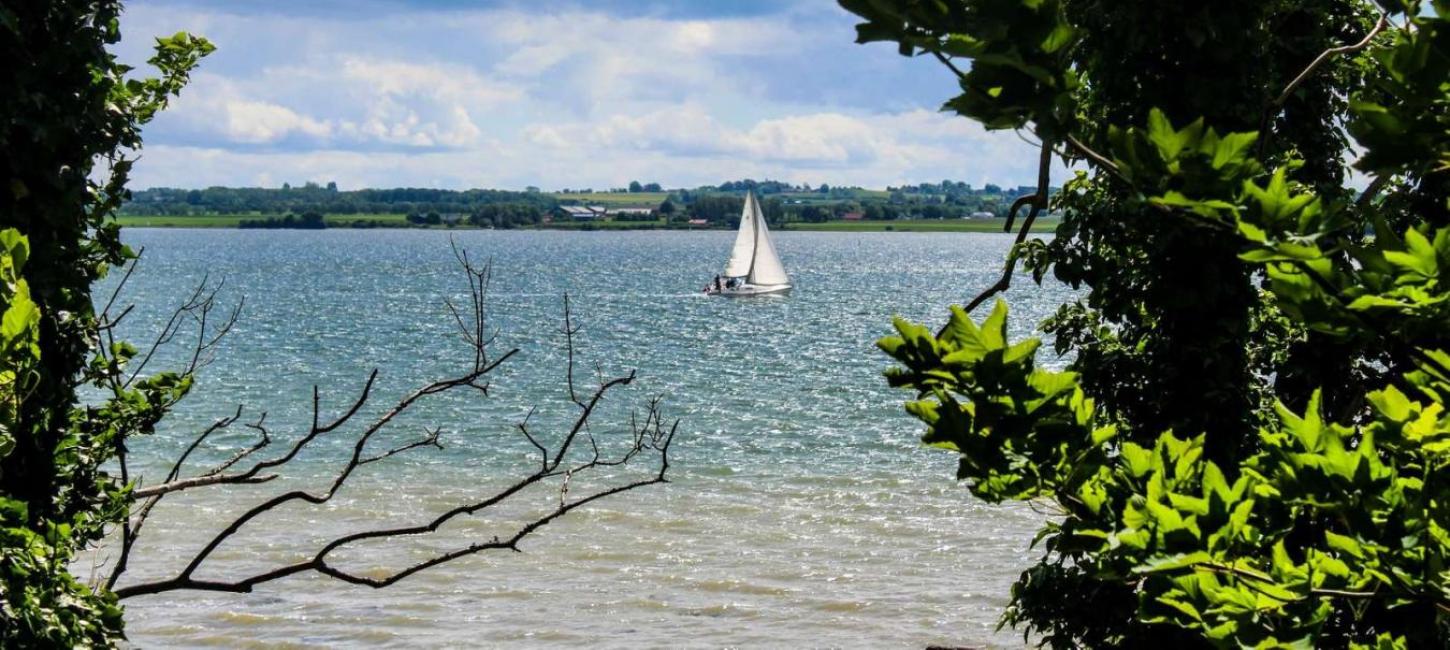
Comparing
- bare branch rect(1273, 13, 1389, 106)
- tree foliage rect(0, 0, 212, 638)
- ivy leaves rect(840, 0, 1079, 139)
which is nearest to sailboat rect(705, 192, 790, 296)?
tree foliage rect(0, 0, 212, 638)

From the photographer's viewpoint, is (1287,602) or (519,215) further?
(519,215)

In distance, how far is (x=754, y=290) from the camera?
7275 centimetres

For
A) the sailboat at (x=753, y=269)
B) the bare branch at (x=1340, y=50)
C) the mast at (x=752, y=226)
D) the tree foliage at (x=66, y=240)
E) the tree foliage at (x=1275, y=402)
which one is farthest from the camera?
the sailboat at (x=753, y=269)

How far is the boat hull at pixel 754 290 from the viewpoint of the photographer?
238 ft

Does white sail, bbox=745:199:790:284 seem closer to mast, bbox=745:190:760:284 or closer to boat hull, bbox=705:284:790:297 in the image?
mast, bbox=745:190:760:284

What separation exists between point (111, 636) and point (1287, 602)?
433cm

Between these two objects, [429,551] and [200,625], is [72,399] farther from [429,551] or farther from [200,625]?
[429,551]

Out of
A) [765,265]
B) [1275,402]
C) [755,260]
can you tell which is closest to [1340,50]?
[1275,402]

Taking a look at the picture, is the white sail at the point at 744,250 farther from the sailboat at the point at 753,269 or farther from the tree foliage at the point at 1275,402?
the tree foliage at the point at 1275,402

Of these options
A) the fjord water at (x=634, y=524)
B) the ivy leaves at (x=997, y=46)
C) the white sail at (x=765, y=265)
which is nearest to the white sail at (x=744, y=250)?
the white sail at (x=765, y=265)

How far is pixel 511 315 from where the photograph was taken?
63.8 meters

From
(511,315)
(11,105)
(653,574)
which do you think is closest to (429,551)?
(653,574)

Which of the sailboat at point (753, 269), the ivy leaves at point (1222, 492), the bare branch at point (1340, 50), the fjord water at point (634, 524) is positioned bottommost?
the fjord water at point (634, 524)

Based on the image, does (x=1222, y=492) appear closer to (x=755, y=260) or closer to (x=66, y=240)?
(x=66, y=240)
